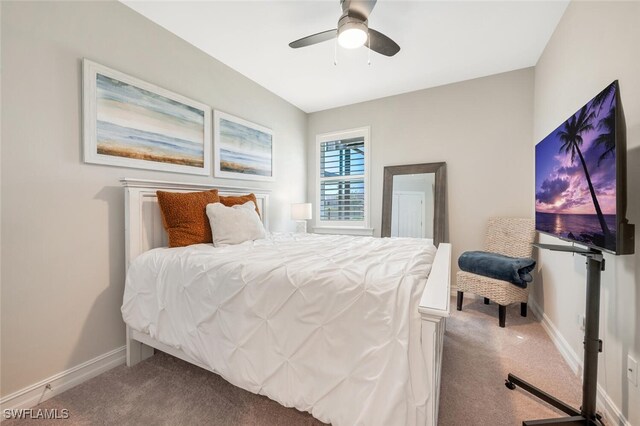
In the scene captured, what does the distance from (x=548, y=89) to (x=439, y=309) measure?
2825 mm

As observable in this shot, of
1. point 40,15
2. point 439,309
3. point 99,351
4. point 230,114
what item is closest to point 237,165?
point 230,114

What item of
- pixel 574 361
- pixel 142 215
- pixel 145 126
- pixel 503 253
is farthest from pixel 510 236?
pixel 145 126

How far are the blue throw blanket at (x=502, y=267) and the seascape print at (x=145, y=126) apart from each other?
295 cm

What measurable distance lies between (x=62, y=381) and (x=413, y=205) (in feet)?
12.2

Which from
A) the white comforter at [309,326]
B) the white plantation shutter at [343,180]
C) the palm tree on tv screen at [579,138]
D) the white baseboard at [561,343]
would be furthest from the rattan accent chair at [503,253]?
the white plantation shutter at [343,180]

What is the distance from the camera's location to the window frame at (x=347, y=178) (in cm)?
402

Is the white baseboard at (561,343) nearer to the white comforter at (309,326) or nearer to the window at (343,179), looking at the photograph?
the white comforter at (309,326)

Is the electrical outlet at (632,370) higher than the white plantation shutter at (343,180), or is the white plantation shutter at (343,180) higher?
the white plantation shutter at (343,180)

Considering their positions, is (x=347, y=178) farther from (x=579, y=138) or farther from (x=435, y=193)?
(x=579, y=138)

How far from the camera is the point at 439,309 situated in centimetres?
89

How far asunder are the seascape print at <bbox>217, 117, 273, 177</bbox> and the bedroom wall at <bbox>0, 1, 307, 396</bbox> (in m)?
0.82

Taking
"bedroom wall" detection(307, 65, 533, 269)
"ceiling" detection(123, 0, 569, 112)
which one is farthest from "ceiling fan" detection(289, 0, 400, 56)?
"bedroom wall" detection(307, 65, 533, 269)

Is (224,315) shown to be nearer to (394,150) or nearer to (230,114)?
(230,114)

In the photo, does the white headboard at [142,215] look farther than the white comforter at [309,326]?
Yes
